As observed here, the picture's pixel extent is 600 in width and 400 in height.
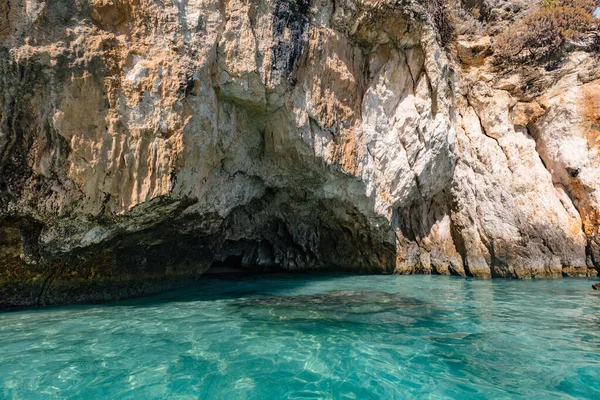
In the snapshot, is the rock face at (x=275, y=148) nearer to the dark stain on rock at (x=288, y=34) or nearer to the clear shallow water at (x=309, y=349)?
the dark stain on rock at (x=288, y=34)

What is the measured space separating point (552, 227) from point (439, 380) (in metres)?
10.5

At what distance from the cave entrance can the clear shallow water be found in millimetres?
6652

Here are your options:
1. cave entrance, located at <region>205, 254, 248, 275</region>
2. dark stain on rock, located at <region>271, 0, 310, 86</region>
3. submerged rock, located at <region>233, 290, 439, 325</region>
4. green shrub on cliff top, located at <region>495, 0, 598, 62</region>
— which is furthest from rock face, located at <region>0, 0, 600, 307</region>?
submerged rock, located at <region>233, 290, 439, 325</region>

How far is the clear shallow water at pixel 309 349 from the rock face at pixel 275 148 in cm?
180

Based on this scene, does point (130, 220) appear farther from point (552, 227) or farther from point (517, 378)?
point (552, 227)

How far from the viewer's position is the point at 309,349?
4.65 metres

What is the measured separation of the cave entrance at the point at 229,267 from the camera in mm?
14617

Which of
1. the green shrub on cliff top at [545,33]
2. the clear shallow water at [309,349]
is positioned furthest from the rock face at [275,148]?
the clear shallow water at [309,349]

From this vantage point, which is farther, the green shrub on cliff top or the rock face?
the green shrub on cliff top

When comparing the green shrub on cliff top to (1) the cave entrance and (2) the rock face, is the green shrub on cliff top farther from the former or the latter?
(1) the cave entrance

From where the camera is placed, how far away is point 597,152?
12273mm

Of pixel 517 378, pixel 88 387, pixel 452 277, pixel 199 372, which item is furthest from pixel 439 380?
pixel 452 277

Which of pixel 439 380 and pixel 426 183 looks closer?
pixel 439 380

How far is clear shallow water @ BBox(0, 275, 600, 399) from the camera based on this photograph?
3645 millimetres
